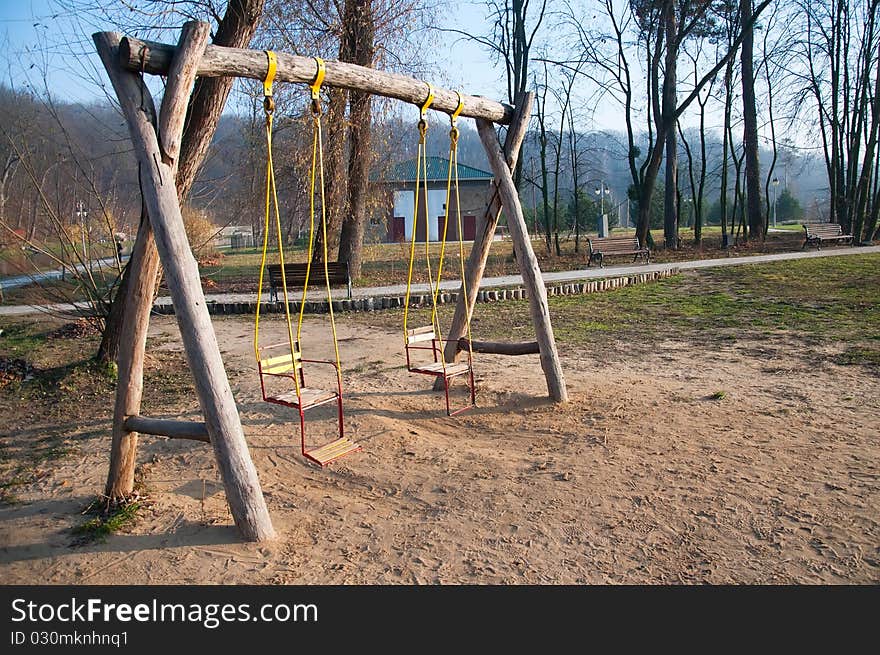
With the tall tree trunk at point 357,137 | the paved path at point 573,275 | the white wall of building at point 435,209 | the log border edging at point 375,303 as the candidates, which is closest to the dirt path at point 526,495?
the log border edging at point 375,303

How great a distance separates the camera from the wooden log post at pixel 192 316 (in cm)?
350

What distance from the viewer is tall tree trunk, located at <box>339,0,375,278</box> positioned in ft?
44.5

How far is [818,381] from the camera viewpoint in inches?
244

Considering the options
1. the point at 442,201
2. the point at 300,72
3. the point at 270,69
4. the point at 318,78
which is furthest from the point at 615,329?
the point at 442,201

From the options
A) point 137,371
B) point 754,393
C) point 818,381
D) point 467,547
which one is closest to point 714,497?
point 467,547

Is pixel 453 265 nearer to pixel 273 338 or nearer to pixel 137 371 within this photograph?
pixel 273 338

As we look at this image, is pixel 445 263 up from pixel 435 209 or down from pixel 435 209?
down

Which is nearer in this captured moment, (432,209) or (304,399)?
(304,399)

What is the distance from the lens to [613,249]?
19.4 metres

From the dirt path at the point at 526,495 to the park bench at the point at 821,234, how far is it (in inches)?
694

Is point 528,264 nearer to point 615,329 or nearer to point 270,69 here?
point 270,69

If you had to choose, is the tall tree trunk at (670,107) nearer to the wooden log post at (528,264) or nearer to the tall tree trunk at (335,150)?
the tall tree trunk at (335,150)

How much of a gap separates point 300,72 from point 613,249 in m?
16.2
